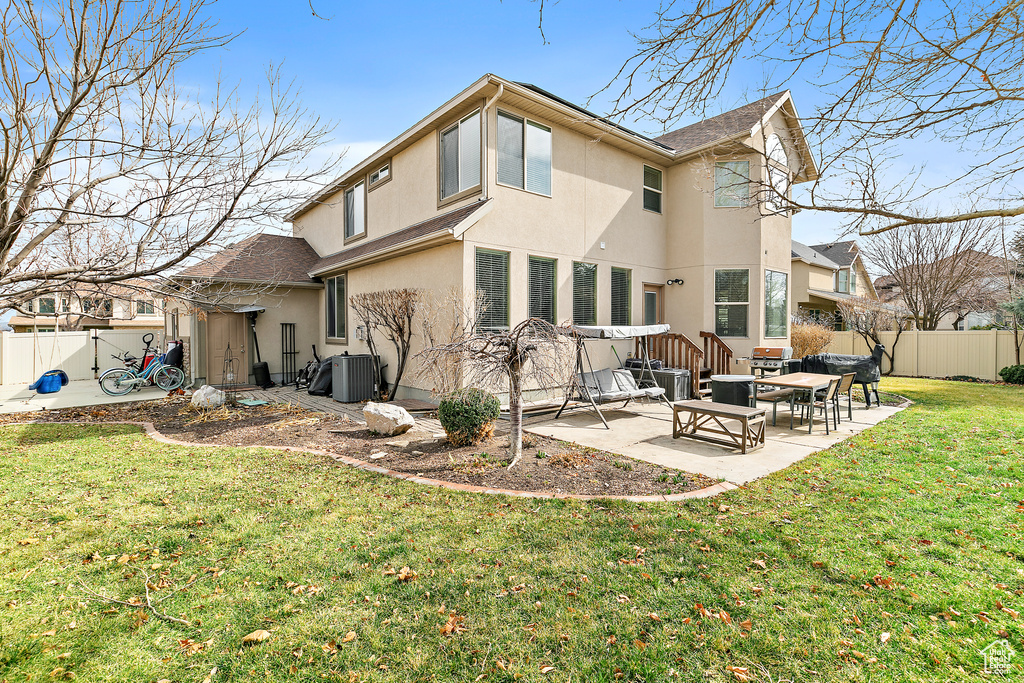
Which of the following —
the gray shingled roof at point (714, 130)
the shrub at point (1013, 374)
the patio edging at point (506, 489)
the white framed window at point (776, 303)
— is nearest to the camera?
the patio edging at point (506, 489)

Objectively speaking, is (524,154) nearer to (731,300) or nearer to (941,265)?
(731,300)

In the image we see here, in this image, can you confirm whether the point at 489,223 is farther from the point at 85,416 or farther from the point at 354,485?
the point at 85,416

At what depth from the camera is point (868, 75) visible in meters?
4.28

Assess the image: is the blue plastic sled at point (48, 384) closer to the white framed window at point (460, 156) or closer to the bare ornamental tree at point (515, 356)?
the white framed window at point (460, 156)

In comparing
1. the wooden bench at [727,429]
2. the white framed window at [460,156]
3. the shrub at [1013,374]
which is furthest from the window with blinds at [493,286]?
the shrub at [1013,374]

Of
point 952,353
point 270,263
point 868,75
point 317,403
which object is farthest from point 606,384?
→ point 952,353

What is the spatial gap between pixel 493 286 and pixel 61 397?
11788 mm

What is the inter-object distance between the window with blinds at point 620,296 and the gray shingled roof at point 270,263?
8.54 meters

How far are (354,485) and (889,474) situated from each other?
628 centimetres

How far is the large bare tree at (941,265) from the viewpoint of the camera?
58.1 feet

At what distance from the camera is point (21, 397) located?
12133 mm

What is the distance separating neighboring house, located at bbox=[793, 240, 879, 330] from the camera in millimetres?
22688

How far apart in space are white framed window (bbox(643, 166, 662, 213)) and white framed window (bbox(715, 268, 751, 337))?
253 centimetres

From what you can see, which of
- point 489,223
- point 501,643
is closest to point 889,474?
point 501,643
